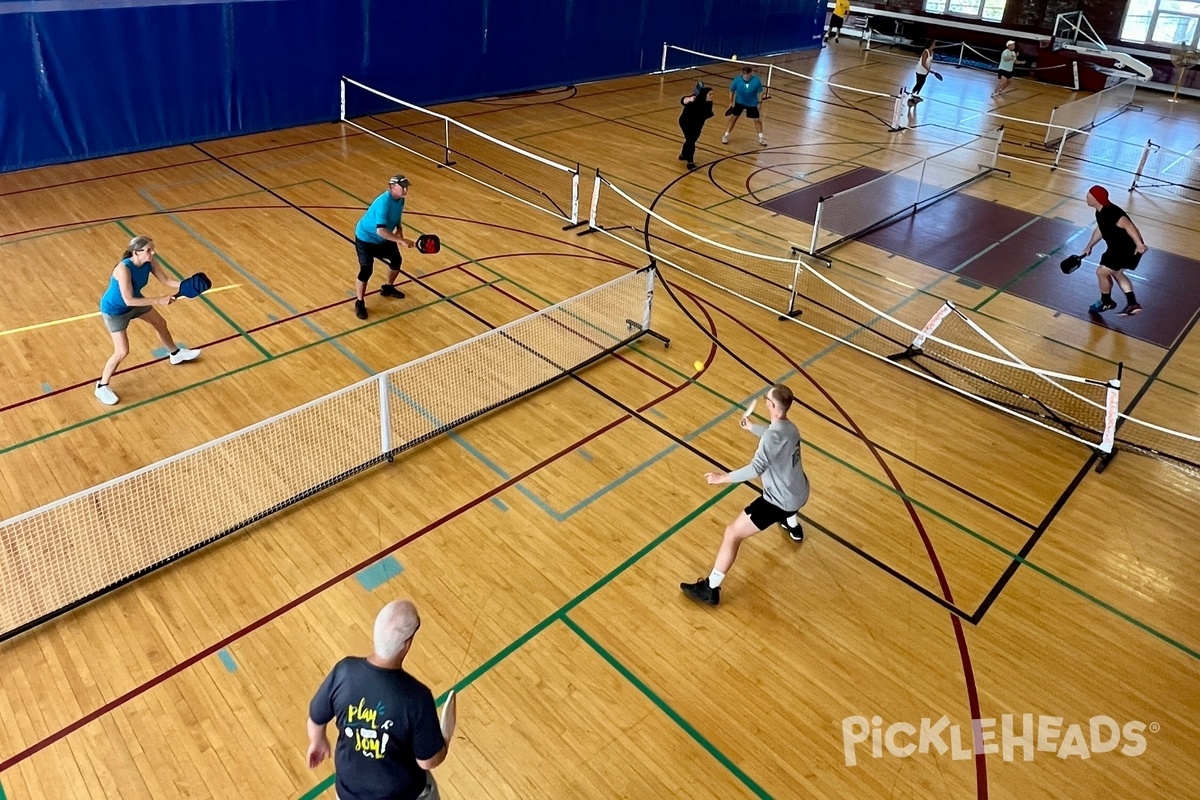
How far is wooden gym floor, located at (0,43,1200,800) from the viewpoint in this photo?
5.25 meters

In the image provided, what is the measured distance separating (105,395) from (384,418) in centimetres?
324

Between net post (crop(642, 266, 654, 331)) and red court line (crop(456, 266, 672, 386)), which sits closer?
red court line (crop(456, 266, 672, 386))

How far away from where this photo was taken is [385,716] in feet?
11.0

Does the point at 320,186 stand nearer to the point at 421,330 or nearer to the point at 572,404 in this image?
the point at 421,330

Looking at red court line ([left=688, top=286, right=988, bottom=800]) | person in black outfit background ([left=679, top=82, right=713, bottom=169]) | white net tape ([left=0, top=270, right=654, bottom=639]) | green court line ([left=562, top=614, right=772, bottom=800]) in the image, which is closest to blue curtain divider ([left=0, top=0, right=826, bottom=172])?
person in black outfit background ([left=679, top=82, right=713, bottom=169])

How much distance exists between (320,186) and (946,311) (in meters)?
10.7

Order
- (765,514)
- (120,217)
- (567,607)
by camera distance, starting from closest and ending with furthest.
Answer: (765,514) < (567,607) < (120,217)

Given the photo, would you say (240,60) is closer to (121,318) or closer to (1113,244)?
(121,318)

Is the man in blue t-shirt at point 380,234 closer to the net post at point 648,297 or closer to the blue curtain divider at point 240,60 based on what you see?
the net post at point 648,297

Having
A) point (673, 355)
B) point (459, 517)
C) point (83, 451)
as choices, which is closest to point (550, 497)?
point (459, 517)

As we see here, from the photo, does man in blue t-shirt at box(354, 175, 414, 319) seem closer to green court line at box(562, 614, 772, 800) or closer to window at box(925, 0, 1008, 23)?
green court line at box(562, 614, 772, 800)

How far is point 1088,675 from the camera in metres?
6.04

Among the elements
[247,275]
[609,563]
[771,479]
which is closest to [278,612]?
[609,563]

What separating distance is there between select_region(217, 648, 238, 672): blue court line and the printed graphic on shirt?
262 centimetres
